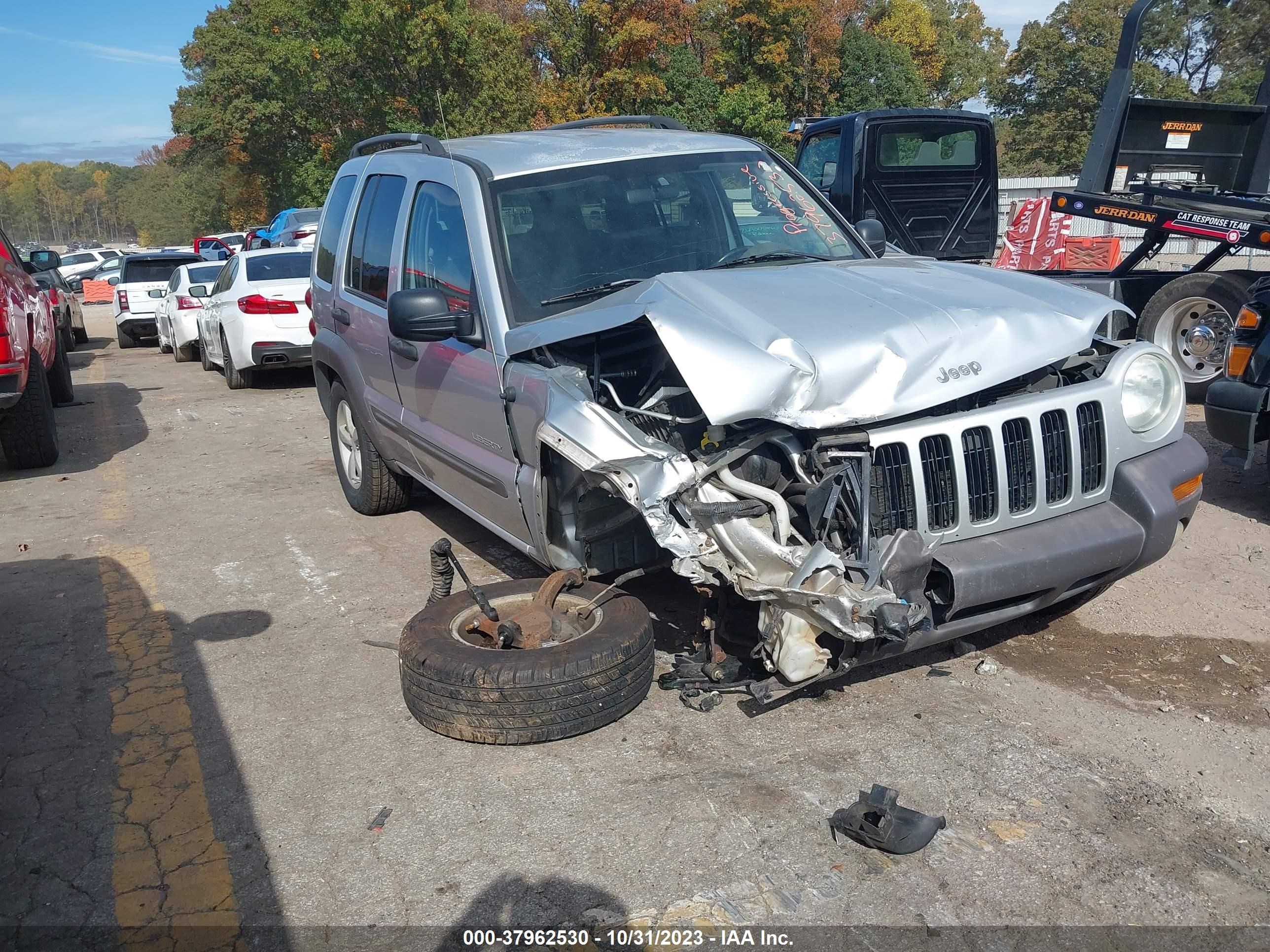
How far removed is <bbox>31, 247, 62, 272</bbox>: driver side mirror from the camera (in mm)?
10641

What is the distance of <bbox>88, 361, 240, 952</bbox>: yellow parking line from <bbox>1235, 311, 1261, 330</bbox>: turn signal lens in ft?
19.4

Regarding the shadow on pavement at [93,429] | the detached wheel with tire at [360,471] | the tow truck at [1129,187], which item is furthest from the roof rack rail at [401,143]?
the shadow on pavement at [93,429]

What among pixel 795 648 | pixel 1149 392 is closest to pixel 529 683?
pixel 795 648

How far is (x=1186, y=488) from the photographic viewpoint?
4039mm

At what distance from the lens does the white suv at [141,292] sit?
18891 mm

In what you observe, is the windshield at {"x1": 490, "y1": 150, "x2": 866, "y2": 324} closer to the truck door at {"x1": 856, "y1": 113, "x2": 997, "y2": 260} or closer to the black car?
the black car

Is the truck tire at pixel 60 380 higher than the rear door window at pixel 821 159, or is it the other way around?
the rear door window at pixel 821 159

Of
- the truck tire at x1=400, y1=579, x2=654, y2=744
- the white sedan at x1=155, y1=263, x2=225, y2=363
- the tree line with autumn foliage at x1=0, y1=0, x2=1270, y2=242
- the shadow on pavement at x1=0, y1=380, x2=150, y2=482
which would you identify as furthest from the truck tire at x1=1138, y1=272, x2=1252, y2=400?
the tree line with autumn foliage at x1=0, y1=0, x2=1270, y2=242

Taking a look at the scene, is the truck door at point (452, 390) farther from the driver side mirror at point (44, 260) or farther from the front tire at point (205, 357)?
the front tire at point (205, 357)

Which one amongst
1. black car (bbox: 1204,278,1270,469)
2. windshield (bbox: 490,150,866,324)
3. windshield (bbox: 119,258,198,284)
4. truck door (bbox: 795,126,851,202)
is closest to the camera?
windshield (bbox: 490,150,866,324)

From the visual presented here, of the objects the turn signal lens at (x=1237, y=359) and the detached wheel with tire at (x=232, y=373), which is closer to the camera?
the turn signal lens at (x=1237, y=359)

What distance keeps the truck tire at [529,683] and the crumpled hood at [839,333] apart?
3.01 ft

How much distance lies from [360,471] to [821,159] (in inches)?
284

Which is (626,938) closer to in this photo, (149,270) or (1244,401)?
(1244,401)
